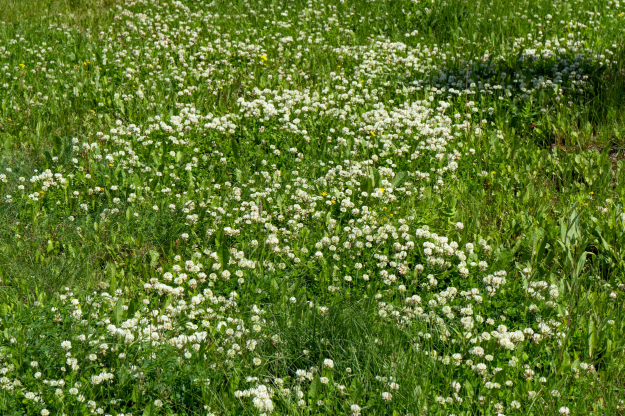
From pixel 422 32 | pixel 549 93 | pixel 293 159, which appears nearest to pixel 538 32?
pixel 422 32

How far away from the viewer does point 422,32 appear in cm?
981

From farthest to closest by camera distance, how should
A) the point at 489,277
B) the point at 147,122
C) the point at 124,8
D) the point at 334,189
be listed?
the point at 124,8 → the point at 147,122 → the point at 334,189 → the point at 489,277

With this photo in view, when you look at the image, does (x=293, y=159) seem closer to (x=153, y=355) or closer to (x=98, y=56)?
(x=153, y=355)

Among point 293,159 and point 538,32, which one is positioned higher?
point 538,32

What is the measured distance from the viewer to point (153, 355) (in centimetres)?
365

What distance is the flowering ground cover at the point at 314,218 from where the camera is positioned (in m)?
3.60

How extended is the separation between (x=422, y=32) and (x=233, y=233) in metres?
5.99

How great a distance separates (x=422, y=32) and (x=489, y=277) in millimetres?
6382

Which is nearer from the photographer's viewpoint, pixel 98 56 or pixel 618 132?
pixel 618 132

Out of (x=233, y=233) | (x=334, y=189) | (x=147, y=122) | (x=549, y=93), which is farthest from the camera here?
(x=549, y=93)

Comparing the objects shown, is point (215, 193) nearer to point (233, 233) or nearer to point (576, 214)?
point (233, 233)

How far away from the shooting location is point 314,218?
527 cm

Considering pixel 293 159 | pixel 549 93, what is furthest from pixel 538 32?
pixel 293 159

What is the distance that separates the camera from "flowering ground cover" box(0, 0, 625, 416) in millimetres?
3598
